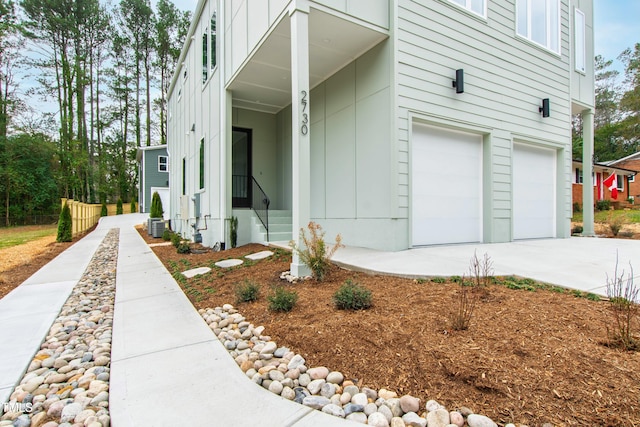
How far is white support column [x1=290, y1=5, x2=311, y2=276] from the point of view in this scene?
4.18m

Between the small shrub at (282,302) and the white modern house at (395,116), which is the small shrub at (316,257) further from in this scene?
the small shrub at (282,302)

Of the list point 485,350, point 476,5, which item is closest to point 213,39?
point 476,5

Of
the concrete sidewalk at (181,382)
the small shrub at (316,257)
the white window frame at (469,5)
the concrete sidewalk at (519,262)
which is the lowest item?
the concrete sidewalk at (181,382)

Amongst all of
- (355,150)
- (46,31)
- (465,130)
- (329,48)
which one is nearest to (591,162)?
(465,130)

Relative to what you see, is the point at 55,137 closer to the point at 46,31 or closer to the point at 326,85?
the point at 46,31

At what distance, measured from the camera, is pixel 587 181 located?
28.1ft

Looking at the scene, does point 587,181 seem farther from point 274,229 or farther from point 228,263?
point 228,263

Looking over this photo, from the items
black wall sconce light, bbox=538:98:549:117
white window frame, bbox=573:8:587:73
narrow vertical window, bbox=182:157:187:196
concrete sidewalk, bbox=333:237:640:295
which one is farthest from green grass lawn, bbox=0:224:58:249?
white window frame, bbox=573:8:587:73

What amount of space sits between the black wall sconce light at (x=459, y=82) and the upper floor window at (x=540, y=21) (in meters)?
2.65

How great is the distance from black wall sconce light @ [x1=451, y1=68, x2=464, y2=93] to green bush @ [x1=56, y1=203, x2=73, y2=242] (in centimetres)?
1152

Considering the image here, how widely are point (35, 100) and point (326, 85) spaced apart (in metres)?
24.8

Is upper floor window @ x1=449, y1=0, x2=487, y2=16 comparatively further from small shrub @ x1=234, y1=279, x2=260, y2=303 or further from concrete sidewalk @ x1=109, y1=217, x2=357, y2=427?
concrete sidewalk @ x1=109, y1=217, x2=357, y2=427

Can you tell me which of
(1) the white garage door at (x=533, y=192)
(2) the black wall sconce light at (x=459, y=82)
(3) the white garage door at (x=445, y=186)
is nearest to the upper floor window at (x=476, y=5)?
(2) the black wall sconce light at (x=459, y=82)

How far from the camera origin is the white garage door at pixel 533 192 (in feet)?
23.7
